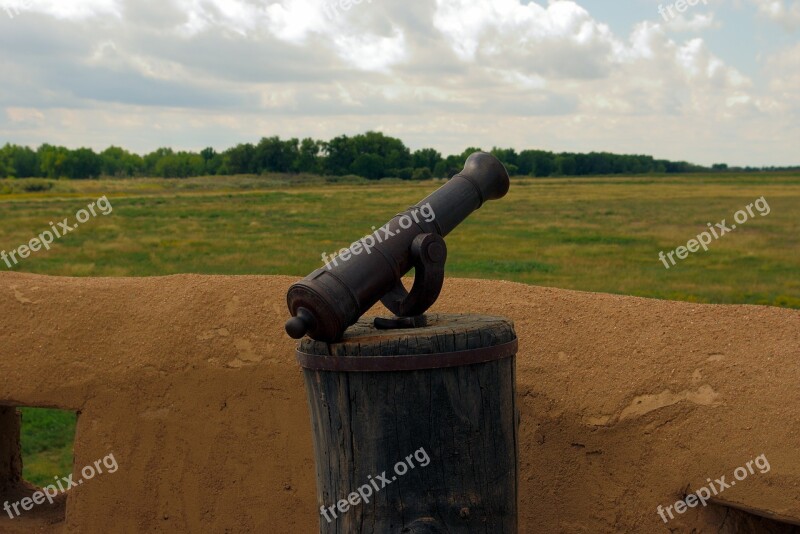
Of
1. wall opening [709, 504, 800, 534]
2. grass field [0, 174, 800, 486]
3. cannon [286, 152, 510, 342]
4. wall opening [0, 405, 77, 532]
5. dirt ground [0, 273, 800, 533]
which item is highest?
cannon [286, 152, 510, 342]

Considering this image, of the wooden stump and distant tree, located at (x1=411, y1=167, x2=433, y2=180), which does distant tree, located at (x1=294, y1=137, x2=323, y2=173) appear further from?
the wooden stump

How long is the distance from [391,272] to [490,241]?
30.4 m

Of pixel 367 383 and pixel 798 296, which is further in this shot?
pixel 798 296

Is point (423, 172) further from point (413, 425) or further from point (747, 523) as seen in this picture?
point (413, 425)

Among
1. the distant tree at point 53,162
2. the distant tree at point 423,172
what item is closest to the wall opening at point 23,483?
the distant tree at point 423,172

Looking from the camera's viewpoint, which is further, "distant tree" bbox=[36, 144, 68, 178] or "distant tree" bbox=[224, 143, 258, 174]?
"distant tree" bbox=[36, 144, 68, 178]

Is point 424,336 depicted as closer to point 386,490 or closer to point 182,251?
point 386,490

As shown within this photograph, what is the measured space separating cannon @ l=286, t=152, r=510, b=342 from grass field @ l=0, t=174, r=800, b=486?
711 cm

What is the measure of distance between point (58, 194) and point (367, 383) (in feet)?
235

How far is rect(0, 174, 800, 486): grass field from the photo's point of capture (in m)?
24.5

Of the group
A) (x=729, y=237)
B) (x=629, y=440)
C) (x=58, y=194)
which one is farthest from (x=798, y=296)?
(x=58, y=194)

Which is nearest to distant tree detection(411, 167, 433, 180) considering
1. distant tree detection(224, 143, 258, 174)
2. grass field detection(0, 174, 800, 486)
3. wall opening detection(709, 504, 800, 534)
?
grass field detection(0, 174, 800, 486)

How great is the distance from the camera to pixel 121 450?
23.4 ft

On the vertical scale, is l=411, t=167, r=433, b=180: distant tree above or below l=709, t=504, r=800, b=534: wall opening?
above
